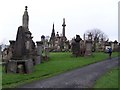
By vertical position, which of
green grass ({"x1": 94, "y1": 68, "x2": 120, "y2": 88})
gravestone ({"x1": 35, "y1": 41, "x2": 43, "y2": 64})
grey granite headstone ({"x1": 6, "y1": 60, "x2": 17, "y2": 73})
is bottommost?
green grass ({"x1": 94, "y1": 68, "x2": 120, "y2": 88})

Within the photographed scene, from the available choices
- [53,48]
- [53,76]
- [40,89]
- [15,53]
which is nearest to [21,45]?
[15,53]

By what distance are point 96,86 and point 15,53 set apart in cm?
849

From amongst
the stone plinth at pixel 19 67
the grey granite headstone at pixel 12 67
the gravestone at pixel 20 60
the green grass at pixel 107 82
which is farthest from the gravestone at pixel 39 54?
the green grass at pixel 107 82

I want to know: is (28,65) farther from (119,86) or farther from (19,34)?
(119,86)

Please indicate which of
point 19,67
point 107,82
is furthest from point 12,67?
point 107,82

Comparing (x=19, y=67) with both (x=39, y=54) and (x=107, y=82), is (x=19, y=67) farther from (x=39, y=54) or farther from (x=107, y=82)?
(x=39, y=54)

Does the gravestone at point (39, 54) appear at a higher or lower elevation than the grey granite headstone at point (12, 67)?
higher

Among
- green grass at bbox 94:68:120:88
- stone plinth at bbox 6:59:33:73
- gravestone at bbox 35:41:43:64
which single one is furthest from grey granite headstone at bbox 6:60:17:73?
gravestone at bbox 35:41:43:64

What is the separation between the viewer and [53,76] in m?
17.4

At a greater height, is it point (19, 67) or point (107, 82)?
point (19, 67)

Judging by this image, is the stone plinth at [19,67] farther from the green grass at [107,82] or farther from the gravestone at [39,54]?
the gravestone at [39,54]

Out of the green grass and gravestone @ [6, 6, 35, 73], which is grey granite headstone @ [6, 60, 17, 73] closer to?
gravestone @ [6, 6, 35, 73]

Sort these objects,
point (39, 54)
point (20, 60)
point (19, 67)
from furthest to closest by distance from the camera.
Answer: point (39, 54) → point (20, 60) → point (19, 67)

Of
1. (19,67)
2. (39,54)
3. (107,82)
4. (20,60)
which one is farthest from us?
(39,54)
